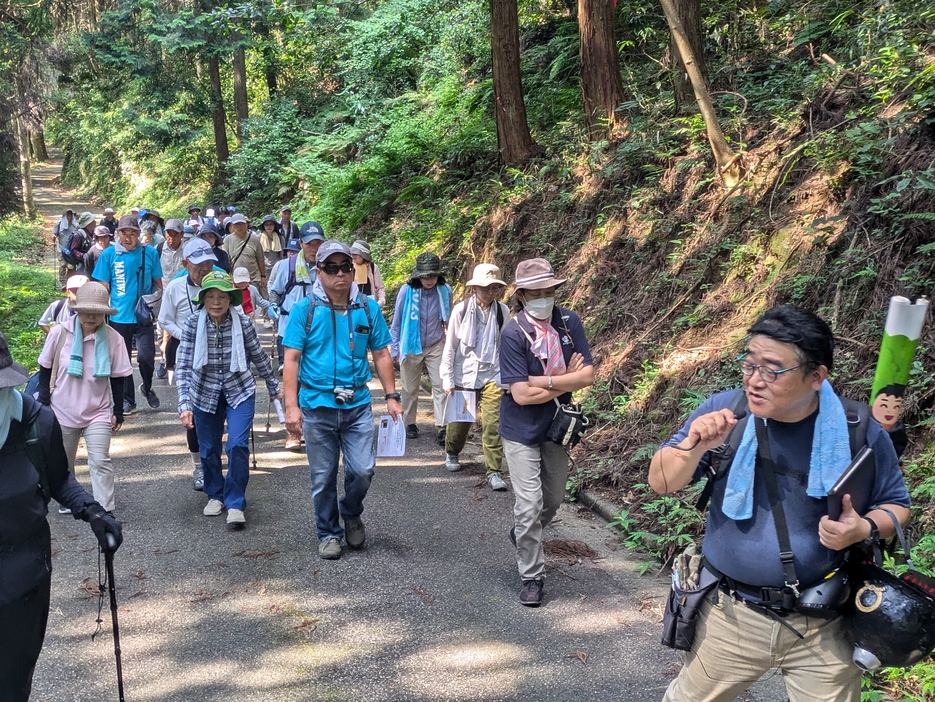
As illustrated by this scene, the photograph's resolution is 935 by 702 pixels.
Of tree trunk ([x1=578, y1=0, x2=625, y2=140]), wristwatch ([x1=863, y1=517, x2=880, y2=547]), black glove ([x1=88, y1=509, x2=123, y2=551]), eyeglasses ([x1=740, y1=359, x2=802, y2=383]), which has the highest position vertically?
tree trunk ([x1=578, y1=0, x2=625, y2=140])

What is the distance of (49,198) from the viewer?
50.2m

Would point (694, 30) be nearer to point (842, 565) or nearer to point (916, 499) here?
point (916, 499)

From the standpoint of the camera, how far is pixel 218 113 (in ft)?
112

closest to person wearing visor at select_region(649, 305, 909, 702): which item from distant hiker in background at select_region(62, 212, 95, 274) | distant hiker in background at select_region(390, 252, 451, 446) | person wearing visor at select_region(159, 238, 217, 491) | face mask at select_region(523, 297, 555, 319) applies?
face mask at select_region(523, 297, 555, 319)

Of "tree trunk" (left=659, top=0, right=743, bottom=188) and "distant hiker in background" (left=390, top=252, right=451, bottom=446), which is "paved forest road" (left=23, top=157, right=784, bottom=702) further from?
"tree trunk" (left=659, top=0, right=743, bottom=188)

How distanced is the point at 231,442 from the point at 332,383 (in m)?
1.32

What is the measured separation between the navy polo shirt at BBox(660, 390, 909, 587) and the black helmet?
0.13 m

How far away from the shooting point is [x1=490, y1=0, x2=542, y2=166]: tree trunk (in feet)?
46.1

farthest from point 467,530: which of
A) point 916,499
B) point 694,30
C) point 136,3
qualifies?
point 136,3

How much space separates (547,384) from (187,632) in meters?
2.73

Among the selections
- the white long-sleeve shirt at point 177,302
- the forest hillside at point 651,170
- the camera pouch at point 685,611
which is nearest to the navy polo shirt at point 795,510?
the camera pouch at point 685,611

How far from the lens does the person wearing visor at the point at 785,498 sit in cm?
302

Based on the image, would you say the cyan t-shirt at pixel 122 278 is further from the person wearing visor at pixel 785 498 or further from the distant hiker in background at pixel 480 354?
the person wearing visor at pixel 785 498

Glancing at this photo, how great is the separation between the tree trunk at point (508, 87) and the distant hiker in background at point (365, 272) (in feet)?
16.3
